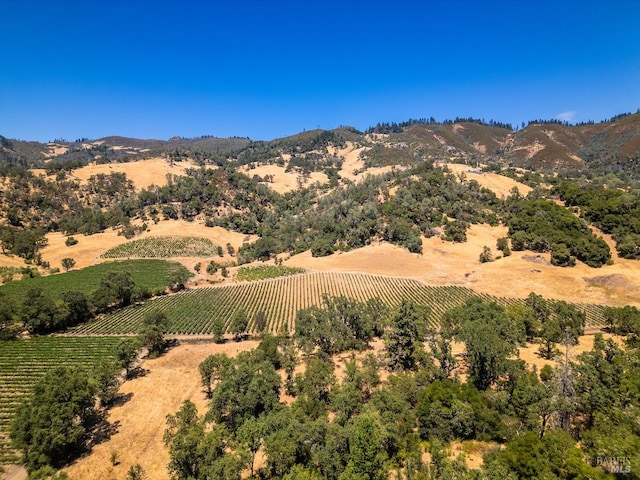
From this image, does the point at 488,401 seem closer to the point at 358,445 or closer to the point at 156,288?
the point at 358,445

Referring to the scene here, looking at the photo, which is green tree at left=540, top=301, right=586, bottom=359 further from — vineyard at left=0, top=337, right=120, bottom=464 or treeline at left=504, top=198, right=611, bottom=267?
vineyard at left=0, top=337, right=120, bottom=464

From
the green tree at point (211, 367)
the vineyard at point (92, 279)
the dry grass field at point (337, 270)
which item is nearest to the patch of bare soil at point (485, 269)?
the dry grass field at point (337, 270)

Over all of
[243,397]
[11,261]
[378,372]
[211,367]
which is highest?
[11,261]

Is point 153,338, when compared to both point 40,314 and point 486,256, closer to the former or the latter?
point 40,314

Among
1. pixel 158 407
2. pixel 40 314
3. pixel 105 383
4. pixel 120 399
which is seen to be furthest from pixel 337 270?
pixel 40 314

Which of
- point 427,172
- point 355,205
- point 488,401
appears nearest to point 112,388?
point 488,401
